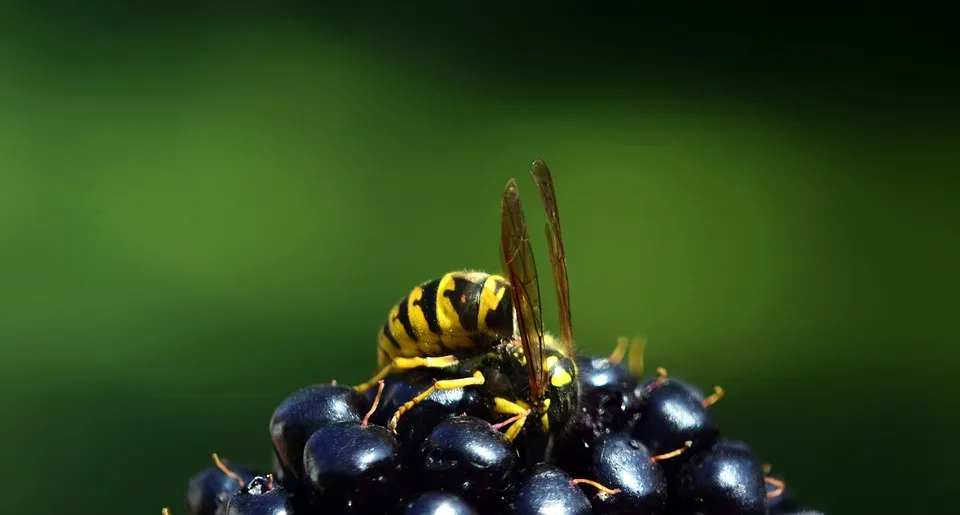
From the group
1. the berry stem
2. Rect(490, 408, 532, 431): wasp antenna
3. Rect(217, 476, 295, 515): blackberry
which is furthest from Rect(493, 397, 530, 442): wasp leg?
Rect(217, 476, 295, 515): blackberry

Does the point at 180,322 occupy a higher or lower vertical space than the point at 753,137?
lower

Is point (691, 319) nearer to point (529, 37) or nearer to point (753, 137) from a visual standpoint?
point (753, 137)

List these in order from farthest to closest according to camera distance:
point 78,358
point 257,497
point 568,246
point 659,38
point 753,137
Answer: point 659,38 → point 753,137 → point 568,246 → point 78,358 → point 257,497

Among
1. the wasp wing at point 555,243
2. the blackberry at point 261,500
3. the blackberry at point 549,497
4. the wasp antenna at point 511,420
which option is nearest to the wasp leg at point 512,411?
the wasp antenna at point 511,420

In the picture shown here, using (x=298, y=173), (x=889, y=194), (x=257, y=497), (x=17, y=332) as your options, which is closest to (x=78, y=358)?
(x=17, y=332)

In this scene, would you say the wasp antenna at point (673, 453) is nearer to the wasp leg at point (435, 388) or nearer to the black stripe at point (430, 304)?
the wasp leg at point (435, 388)

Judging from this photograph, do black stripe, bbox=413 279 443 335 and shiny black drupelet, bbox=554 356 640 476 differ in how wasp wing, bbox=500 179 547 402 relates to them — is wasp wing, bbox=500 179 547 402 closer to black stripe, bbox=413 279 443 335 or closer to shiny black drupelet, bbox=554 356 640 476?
shiny black drupelet, bbox=554 356 640 476

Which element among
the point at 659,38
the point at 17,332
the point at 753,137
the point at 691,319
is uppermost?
the point at 659,38
